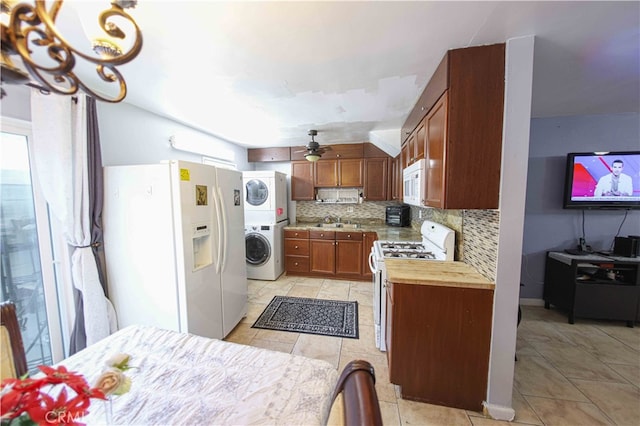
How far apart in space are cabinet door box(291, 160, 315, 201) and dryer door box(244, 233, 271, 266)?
1066mm

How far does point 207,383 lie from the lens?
0.98 metres

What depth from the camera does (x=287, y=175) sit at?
4.62m

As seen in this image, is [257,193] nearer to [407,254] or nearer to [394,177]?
[394,177]

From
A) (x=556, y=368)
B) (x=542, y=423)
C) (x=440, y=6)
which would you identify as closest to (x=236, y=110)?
(x=440, y=6)

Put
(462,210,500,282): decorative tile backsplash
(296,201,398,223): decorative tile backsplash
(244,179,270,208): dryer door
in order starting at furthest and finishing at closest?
1. (296,201,398,223): decorative tile backsplash
2. (244,179,270,208): dryer door
3. (462,210,500,282): decorative tile backsplash

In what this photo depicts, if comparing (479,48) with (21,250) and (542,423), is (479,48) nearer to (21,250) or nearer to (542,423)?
→ (542,423)

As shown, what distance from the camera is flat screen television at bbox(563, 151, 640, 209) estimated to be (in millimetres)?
2510

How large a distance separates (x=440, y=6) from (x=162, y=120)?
280 cm

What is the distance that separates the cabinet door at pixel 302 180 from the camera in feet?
14.1

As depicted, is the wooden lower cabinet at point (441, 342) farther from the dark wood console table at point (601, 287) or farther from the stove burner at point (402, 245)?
the dark wood console table at point (601, 287)

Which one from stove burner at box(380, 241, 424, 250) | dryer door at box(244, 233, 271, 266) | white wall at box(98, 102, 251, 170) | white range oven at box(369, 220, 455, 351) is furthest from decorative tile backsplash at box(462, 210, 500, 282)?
white wall at box(98, 102, 251, 170)
